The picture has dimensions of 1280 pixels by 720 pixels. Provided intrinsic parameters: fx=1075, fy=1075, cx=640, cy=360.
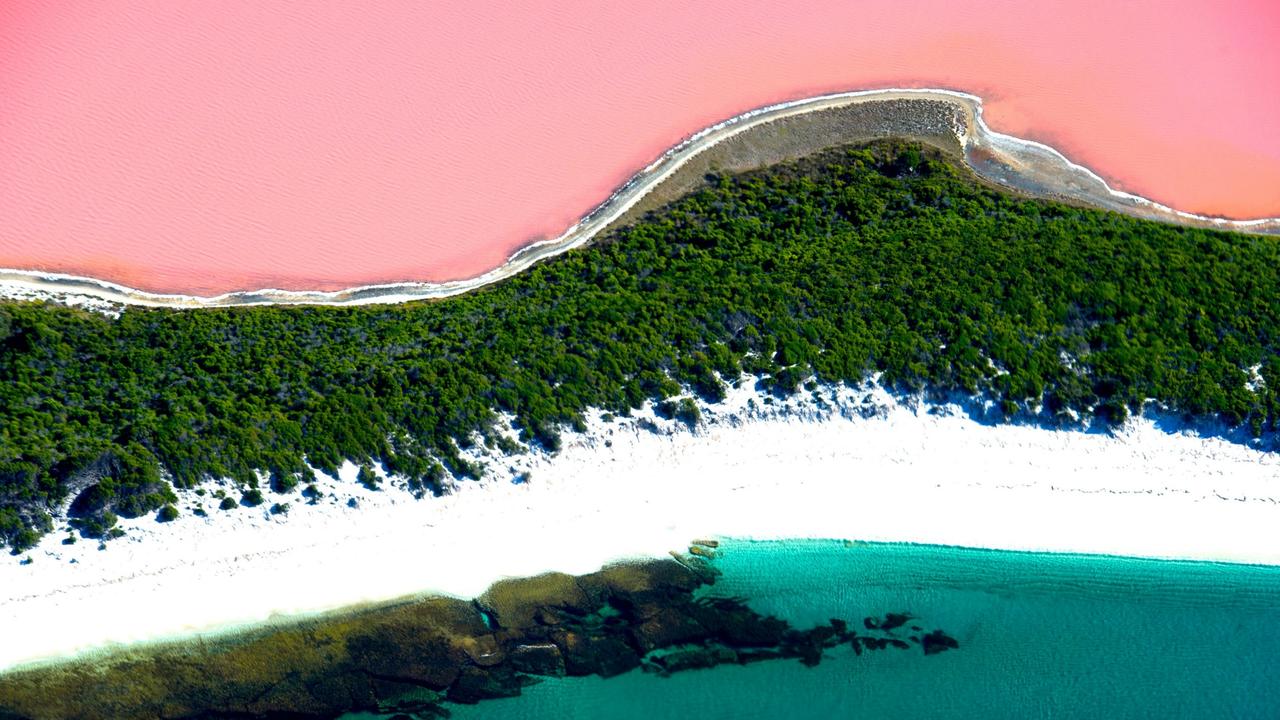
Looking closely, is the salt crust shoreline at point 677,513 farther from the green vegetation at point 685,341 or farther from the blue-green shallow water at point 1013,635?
Result: the green vegetation at point 685,341

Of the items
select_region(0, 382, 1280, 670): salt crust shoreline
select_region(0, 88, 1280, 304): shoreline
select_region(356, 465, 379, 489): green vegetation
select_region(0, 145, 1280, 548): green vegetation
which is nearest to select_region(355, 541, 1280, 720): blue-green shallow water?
select_region(0, 382, 1280, 670): salt crust shoreline

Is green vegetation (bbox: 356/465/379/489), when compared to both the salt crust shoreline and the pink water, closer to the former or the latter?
the salt crust shoreline

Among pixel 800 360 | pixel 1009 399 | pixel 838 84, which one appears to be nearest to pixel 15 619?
pixel 800 360

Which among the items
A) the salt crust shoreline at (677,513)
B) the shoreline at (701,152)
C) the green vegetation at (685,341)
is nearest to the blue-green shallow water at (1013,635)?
the salt crust shoreline at (677,513)

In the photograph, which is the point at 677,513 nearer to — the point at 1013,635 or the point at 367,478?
the point at 367,478

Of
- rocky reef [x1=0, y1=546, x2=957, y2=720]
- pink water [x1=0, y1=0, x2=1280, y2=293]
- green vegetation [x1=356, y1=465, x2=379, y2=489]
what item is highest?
pink water [x1=0, y1=0, x2=1280, y2=293]

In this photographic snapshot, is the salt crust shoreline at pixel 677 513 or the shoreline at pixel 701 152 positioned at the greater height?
the shoreline at pixel 701 152

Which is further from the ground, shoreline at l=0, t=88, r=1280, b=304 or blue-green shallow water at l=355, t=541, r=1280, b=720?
shoreline at l=0, t=88, r=1280, b=304
